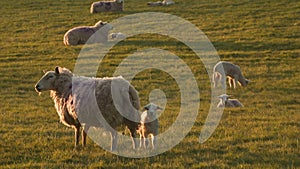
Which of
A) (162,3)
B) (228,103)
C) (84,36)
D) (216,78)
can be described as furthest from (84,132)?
(162,3)

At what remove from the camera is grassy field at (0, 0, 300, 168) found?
9.91m

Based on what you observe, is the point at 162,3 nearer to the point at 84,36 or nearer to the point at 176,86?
the point at 84,36

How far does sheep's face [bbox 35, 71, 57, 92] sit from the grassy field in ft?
3.95

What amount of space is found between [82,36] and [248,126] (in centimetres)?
1932

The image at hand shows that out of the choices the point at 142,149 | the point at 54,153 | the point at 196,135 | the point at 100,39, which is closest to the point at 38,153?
the point at 54,153

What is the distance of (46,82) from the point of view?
11.5 m

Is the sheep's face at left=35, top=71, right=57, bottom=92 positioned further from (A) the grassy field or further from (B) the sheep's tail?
(B) the sheep's tail

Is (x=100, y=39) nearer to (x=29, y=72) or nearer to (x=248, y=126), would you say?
(x=29, y=72)

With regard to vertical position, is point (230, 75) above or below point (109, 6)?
below

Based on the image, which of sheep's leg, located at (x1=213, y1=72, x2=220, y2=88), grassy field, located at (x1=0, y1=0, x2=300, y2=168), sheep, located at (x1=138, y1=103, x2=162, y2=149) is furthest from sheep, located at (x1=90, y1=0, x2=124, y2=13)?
sheep, located at (x1=138, y1=103, x2=162, y2=149)

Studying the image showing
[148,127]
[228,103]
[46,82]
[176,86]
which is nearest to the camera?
[148,127]

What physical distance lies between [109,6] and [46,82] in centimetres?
3094

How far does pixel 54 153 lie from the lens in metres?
10.2

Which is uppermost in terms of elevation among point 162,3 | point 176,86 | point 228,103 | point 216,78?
point 162,3
